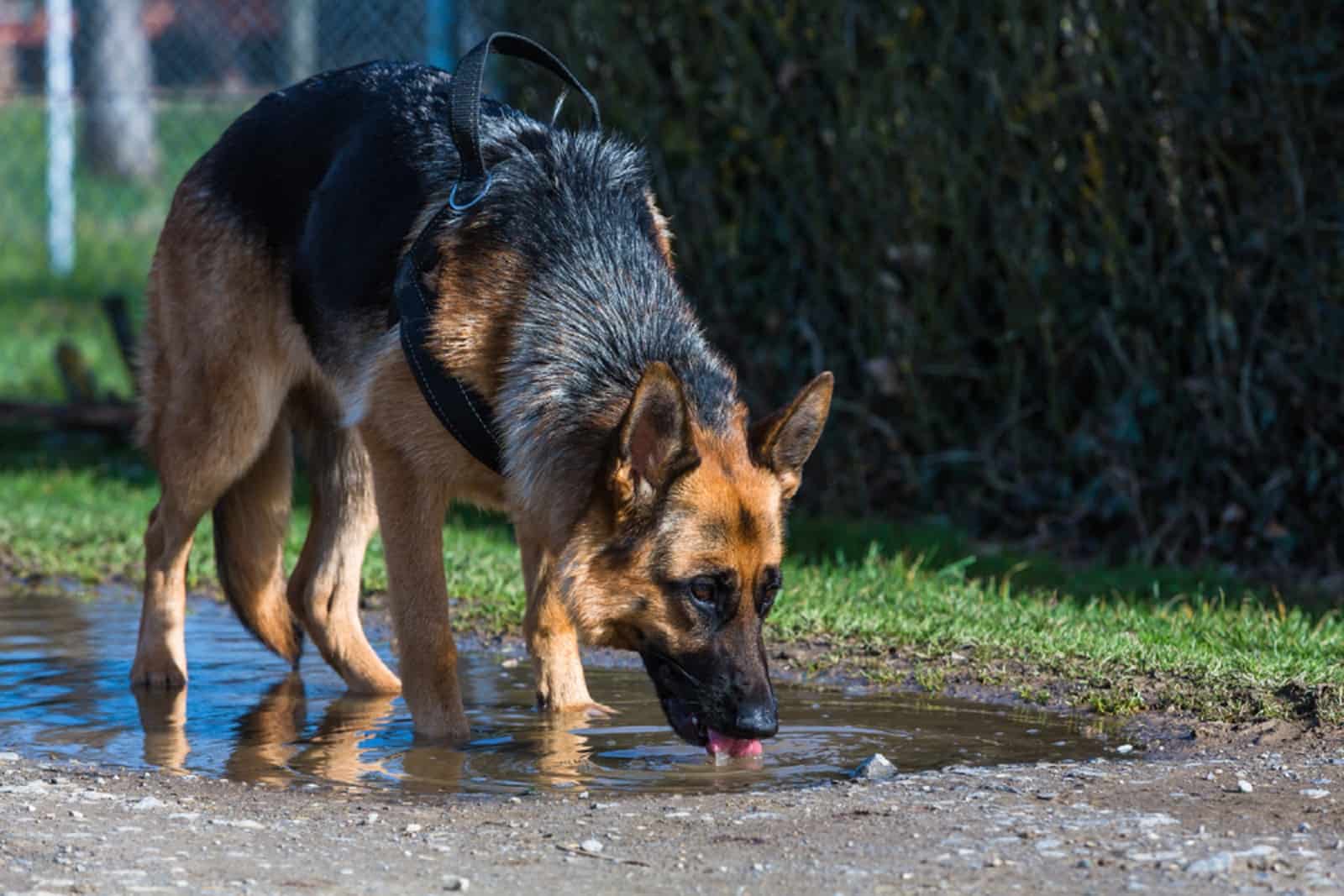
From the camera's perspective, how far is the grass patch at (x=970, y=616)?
5.28 metres

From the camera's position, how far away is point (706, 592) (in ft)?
14.8

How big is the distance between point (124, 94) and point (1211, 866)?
10.1 m

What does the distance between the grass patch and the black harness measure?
153cm

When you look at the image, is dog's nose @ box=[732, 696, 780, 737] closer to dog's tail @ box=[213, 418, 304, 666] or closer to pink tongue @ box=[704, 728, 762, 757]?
pink tongue @ box=[704, 728, 762, 757]

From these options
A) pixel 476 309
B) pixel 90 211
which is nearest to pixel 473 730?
pixel 476 309

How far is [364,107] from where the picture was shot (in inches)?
225

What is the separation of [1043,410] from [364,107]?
142 inches

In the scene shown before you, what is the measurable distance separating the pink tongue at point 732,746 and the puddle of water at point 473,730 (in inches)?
1.9

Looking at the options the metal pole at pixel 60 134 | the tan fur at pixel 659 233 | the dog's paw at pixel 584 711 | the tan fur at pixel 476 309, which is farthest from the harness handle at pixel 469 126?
the metal pole at pixel 60 134

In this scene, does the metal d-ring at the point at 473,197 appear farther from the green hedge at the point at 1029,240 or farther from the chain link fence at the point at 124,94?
the chain link fence at the point at 124,94

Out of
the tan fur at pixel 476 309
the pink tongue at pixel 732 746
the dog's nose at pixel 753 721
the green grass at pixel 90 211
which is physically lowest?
the pink tongue at pixel 732 746

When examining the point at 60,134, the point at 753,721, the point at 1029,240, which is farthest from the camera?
the point at 60,134

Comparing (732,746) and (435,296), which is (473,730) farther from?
(435,296)

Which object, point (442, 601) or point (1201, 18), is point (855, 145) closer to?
point (1201, 18)
